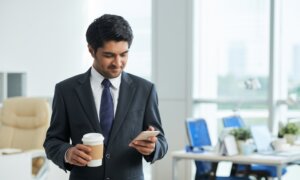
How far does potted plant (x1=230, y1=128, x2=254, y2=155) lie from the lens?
4.80m

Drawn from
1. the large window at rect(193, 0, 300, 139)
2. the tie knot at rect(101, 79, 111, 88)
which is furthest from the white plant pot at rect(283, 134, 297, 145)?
the tie knot at rect(101, 79, 111, 88)

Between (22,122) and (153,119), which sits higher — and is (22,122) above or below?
below

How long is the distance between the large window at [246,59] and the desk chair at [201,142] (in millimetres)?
1117

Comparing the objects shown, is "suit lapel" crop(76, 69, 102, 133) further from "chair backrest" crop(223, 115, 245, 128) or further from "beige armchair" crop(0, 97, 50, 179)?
"chair backrest" crop(223, 115, 245, 128)

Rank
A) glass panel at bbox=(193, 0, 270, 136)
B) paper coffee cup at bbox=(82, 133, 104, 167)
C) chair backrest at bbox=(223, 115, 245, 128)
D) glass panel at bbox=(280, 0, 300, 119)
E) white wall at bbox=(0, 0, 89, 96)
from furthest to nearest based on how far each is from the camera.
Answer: glass panel at bbox=(193, 0, 270, 136) → glass panel at bbox=(280, 0, 300, 119) → white wall at bbox=(0, 0, 89, 96) → chair backrest at bbox=(223, 115, 245, 128) → paper coffee cup at bbox=(82, 133, 104, 167)

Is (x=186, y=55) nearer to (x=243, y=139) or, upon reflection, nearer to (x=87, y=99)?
(x=243, y=139)

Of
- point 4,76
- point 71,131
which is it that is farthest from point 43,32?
point 71,131

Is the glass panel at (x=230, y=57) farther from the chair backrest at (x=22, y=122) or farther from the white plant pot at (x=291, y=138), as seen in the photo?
the chair backrest at (x=22, y=122)

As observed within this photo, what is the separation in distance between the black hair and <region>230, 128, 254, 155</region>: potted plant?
10.2ft

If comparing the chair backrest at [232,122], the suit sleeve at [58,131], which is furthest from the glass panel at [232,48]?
the suit sleeve at [58,131]

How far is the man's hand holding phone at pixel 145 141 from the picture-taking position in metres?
1.79

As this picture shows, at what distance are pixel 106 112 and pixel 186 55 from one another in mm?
5118

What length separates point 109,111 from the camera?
1.91 m

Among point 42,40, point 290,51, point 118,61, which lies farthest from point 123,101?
point 42,40
